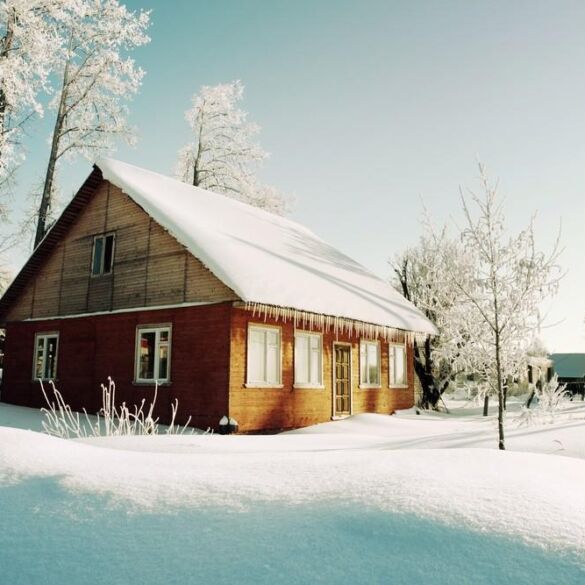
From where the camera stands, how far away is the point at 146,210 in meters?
14.8

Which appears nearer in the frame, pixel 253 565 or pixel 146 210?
pixel 253 565

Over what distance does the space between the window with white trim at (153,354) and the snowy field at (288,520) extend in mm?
10390

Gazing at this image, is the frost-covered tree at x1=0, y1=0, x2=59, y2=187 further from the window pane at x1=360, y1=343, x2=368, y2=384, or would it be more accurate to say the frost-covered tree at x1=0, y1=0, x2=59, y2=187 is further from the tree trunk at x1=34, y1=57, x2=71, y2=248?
the window pane at x1=360, y1=343, x2=368, y2=384

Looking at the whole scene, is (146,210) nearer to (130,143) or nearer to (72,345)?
(72,345)

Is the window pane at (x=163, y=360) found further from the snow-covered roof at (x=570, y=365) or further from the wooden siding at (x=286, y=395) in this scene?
the snow-covered roof at (x=570, y=365)

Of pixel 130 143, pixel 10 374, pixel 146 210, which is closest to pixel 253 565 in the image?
pixel 146 210

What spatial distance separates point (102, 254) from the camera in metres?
16.5

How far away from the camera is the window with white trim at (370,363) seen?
1781 cm

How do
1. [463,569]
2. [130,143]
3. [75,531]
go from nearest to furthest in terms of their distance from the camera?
[463,569] < [75,531] < [130,143]

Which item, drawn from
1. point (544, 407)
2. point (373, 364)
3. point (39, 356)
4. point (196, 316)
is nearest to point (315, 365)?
point (373, 364)

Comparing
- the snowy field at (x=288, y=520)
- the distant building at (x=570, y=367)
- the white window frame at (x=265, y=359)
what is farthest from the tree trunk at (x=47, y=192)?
the distant building at (x=570, y=367)

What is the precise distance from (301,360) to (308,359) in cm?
31

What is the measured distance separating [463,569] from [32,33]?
19546 mm

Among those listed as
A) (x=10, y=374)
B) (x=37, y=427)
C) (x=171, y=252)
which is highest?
(x=171, y=252)
